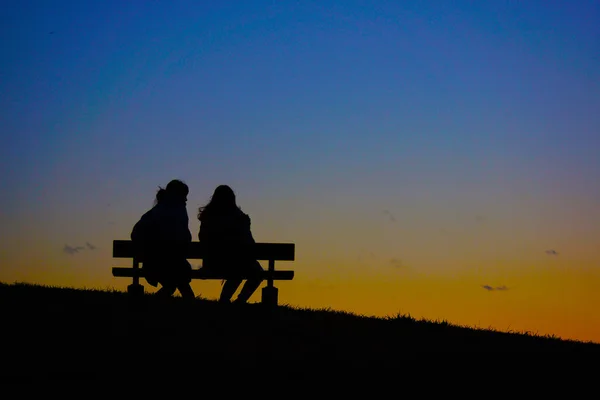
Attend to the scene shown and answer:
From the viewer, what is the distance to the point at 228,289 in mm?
13766

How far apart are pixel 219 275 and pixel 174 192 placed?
66.6 inches

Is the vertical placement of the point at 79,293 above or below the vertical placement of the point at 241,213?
below

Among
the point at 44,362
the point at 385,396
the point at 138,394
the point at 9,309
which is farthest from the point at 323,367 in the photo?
the point at 9,309

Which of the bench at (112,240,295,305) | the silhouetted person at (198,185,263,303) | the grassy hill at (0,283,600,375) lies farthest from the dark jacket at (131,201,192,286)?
the grassy hill at (0,283,600,375)

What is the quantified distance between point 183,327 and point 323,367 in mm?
2257

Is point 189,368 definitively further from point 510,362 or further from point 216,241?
point 216,241

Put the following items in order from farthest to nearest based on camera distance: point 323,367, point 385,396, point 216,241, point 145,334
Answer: point 216,241 < point 145,334 < point 323,367 < point 385,396

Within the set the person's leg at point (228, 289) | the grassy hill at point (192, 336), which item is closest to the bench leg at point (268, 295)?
the grassy hill at point (192, 336)

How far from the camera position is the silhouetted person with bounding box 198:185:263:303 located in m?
13.5

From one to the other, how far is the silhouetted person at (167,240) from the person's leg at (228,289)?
609 millimetres

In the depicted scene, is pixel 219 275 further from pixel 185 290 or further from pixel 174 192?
pixel 174 192

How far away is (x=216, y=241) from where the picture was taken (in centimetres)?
1361

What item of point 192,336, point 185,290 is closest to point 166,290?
point 185,290

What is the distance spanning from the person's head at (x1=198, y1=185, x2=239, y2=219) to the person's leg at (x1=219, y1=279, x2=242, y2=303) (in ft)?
3.87
